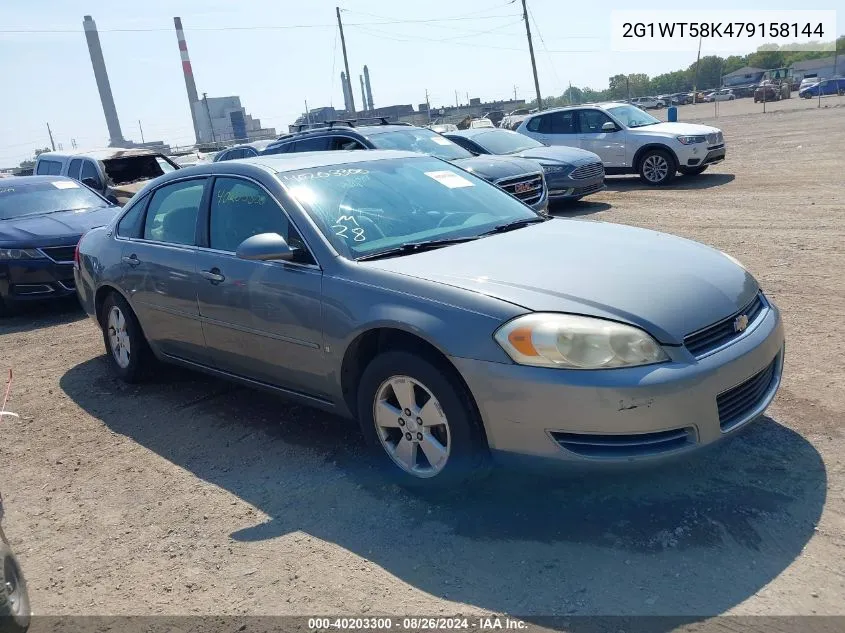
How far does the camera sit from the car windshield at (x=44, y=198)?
9.47 m

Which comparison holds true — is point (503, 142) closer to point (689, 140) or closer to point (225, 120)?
point (689, 140)

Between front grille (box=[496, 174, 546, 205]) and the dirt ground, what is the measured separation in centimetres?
535

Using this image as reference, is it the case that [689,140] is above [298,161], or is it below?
below

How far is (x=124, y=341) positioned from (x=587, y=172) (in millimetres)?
8836

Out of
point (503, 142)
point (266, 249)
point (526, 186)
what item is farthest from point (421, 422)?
point (503, 142)

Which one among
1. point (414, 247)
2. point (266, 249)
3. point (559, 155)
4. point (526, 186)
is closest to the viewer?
point (266, 249)

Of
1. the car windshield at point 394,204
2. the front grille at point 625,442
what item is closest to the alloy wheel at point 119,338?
the car windshield at point 394,204

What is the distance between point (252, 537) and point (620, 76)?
11191 cm

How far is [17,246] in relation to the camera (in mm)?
8375

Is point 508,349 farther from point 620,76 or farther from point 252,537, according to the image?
point 620,76

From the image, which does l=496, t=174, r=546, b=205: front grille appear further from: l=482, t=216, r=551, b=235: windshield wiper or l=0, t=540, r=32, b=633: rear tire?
l=0, t=540, r=32, b=633: rear tire

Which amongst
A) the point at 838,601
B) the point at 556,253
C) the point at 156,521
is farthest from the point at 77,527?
the point at 838,601

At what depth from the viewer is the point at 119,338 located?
5773mm

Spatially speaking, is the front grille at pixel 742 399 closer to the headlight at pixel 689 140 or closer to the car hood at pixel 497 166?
the car hood at pixel 497 166
